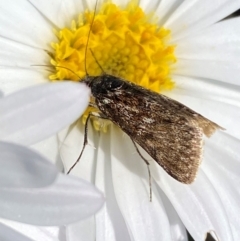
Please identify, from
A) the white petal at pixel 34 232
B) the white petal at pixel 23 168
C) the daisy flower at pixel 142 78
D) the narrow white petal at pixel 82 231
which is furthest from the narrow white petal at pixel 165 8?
the white petal at pixel 23 168

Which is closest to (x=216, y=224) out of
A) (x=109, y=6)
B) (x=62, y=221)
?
(x=62, y=221)

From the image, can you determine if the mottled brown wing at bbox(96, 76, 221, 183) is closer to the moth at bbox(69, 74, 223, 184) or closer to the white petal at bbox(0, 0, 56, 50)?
the moth at bbox(69, 74, 223, 184)

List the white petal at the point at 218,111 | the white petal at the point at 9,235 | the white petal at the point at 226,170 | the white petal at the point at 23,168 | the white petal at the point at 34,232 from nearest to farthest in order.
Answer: the white petal at the point at 23,168, the white petal at the point at 9,235, the white petal at the point at 34,232, the white petal at the point at 226,170, the white petal at the point at 218,111

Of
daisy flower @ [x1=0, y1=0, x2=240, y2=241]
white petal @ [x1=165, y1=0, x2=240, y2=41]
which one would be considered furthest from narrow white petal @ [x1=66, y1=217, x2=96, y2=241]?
white petal @ [x1=165, y1=0, x2=240, y2=41]

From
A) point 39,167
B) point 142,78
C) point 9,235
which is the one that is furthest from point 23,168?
point 142,78

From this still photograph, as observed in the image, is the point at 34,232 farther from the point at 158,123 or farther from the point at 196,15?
the point at 196,15

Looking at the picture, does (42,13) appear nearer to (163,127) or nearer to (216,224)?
(163,127)

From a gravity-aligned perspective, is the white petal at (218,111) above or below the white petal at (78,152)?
above

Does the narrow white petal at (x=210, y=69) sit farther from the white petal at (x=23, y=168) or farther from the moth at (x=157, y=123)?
the white petal at (x=23, y=168)
